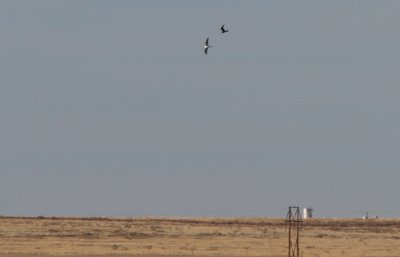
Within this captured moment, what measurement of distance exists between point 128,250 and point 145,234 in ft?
69.1

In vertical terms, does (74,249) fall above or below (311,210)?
below

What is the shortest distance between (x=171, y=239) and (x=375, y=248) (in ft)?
63.9

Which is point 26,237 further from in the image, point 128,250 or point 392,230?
point 392,230

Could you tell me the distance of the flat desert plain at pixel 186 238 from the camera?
4146 inches

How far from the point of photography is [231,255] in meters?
104

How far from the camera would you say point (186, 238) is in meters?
122

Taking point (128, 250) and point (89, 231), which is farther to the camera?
point (89, 231)

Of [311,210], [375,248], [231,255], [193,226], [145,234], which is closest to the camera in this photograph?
[231,255]

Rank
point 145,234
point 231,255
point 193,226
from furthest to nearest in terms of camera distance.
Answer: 1. point 193,226
2. point 145,234
3. point 231,255

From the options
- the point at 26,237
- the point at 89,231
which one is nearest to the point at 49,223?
the point at 89,231

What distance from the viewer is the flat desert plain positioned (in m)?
105

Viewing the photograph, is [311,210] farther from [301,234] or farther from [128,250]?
[128,250]

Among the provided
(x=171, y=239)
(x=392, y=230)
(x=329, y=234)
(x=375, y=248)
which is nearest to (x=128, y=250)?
(x=171, y=239)

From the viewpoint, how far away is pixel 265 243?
117 meters
